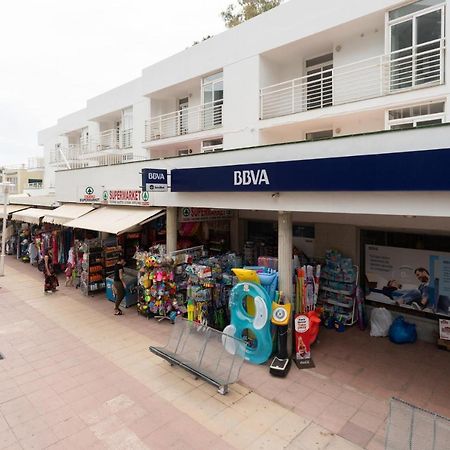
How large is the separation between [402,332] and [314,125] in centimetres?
722

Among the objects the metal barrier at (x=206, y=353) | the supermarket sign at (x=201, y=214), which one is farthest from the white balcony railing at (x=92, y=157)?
the metal barrier at (x=206, y=353)

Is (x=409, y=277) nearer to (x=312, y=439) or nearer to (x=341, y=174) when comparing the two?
(x=341, y=174)

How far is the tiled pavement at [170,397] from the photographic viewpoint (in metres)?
5.07

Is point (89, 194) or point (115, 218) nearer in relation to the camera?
point (115, 218)

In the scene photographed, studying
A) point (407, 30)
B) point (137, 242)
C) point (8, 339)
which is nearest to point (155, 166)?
point (137, 242)

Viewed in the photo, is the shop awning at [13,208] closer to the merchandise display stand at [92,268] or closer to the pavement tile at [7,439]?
the merchandise display stand at [92,268]

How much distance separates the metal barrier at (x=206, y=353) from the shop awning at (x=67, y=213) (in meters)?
7.65

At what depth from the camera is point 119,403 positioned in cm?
590

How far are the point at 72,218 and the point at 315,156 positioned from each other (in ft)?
32.1

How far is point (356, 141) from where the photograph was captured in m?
6.09

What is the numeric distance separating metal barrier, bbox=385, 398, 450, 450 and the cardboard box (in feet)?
14.5

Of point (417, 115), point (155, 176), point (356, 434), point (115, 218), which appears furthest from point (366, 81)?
point (356, 434)

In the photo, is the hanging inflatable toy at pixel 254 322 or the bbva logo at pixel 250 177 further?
the hanging inflatable toy at pixel 254 322

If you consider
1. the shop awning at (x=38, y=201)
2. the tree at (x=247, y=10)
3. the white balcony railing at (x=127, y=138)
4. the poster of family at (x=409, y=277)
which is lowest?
the poster of family at (x=409, y=277)
